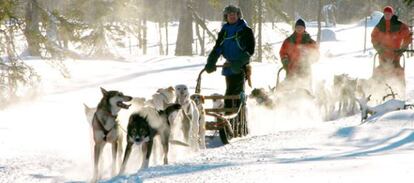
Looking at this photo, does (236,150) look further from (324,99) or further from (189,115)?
(324,99)

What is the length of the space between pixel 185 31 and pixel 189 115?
16705 millimetres

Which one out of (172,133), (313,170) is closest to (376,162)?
(313,170)

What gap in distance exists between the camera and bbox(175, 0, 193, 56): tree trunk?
2391 centimetres

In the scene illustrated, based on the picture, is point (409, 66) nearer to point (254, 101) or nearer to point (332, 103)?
point (332, 103)

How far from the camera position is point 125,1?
2892 centimetres

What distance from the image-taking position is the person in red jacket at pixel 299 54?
11.1m

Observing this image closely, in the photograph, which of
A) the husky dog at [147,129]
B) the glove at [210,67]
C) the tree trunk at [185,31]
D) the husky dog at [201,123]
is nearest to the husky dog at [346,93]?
the glove at [210,67]

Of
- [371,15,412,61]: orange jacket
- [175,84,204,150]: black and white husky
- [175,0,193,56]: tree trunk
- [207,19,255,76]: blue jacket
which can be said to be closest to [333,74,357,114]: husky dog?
[371,15,412,61]: orange jacket

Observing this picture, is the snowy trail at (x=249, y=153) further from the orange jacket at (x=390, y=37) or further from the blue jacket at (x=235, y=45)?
the orange jacket at (x=390, y=37)

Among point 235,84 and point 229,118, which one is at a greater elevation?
point 235,84

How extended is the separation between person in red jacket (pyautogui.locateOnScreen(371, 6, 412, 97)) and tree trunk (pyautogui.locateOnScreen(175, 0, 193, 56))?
12099 millimetres

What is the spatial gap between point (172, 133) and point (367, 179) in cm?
333

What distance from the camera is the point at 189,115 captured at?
7.73 meters

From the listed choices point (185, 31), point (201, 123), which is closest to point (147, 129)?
point (201, 123)
